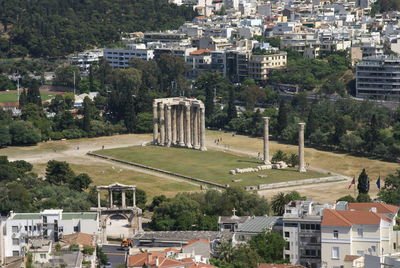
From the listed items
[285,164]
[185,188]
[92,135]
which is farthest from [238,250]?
[92,135]

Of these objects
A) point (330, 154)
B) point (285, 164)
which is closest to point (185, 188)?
point (285, 164)

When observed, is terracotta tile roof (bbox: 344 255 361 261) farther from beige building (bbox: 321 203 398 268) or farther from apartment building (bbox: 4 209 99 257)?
apartment building (bbox: 4 209 99 257)

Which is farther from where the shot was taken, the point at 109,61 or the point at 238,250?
the point at 109,61

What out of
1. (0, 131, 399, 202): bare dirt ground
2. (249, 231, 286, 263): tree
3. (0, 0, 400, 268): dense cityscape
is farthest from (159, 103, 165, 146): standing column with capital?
(249, 231, 286, 263): tree

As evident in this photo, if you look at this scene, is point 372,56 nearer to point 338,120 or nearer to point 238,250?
point 338,120

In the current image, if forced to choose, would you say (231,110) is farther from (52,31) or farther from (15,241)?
(15,241)

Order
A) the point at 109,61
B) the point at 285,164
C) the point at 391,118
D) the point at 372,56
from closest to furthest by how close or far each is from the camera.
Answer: the point at 285,164 < the point at 391,118 < the point at 372,56 < the point at 109,61

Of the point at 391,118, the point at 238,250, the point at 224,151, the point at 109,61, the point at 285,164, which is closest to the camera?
the point at 238,250
